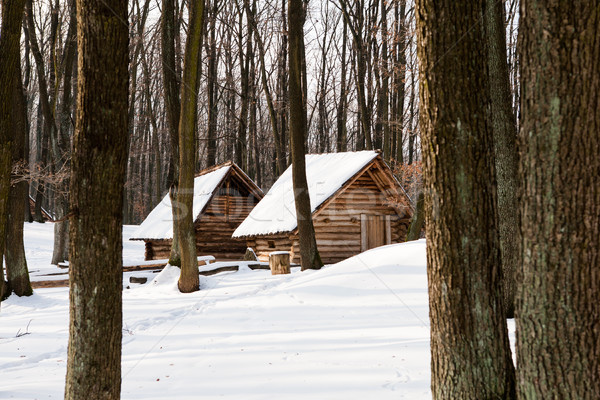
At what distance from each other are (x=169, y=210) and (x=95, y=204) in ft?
72.9

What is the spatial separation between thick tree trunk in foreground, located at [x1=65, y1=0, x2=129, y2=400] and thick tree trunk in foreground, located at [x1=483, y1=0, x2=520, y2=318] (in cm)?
502

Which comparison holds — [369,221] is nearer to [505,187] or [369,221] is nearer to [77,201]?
[505,187]

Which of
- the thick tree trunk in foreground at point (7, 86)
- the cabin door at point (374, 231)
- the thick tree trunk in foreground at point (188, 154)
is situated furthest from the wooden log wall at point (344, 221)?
the thick tree trunk in foreground at point (7, 86)

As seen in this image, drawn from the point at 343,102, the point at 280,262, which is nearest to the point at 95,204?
the point at 280,262

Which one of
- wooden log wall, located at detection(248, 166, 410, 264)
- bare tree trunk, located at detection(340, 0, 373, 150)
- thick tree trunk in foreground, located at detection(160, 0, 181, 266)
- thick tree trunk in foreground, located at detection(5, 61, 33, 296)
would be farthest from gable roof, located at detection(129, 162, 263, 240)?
thick tree trunk in foreground, located at detection(5, 61, 33, 296)

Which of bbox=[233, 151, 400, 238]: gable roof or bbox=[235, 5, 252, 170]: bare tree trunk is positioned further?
bbox=[235, 5, 252, 170]: bare tree trunk

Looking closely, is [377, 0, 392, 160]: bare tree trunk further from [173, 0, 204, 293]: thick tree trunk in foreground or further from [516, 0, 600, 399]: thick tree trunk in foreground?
[516, 0, 600, 399]: thick tree trunk in foreground

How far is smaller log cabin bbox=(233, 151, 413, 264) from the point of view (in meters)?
19.0

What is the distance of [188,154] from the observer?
1233 centimetres

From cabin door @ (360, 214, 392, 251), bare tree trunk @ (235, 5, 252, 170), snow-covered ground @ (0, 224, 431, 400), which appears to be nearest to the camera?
snow-covered ground @ (0, 224, 431, 400)

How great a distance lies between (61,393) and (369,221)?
53.0ft

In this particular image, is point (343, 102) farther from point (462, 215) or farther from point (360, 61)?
point (462, 215)

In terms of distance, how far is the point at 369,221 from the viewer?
2023 centimetres

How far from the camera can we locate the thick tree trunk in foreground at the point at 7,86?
5.27 m
